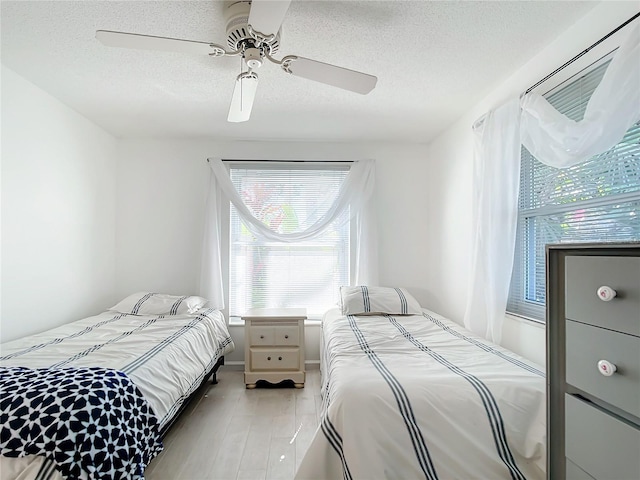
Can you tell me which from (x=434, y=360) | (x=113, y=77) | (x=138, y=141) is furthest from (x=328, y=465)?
(x=138, y=141)

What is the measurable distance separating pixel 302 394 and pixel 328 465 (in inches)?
61.6

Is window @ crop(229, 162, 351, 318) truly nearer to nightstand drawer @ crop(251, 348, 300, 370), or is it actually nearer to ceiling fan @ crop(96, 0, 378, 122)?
nightstand drawer @ crop(251, 348, 300, 370)

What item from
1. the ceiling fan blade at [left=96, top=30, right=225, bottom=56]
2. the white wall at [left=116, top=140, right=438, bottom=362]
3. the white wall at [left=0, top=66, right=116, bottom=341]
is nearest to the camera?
the ceiling fan blade at [left=96, top=30, right=225, bottom=56]

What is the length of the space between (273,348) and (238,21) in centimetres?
246

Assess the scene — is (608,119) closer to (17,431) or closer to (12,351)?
(17,431)

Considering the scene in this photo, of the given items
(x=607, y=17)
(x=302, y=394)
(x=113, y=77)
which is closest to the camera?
(x=607, y=17)

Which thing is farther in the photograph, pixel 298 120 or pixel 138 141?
pixel 138 141

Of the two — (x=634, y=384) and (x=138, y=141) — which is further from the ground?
(x=138, y=141)

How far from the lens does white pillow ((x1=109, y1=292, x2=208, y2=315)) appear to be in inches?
122

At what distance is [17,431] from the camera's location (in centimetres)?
128

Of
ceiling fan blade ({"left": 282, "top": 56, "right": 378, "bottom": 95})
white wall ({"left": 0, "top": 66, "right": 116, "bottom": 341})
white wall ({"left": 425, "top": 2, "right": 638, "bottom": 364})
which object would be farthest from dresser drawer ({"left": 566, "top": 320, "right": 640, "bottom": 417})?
white wall ({"left": 0, "top": 66, "right": 116, "bottom": 341})

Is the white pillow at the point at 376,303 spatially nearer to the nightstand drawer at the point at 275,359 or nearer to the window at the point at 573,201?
the nightstand drawer at the point at 275,359

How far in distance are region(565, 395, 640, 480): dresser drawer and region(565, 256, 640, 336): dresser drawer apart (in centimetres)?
26

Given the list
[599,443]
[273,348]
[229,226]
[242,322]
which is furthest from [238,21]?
[242,322]
